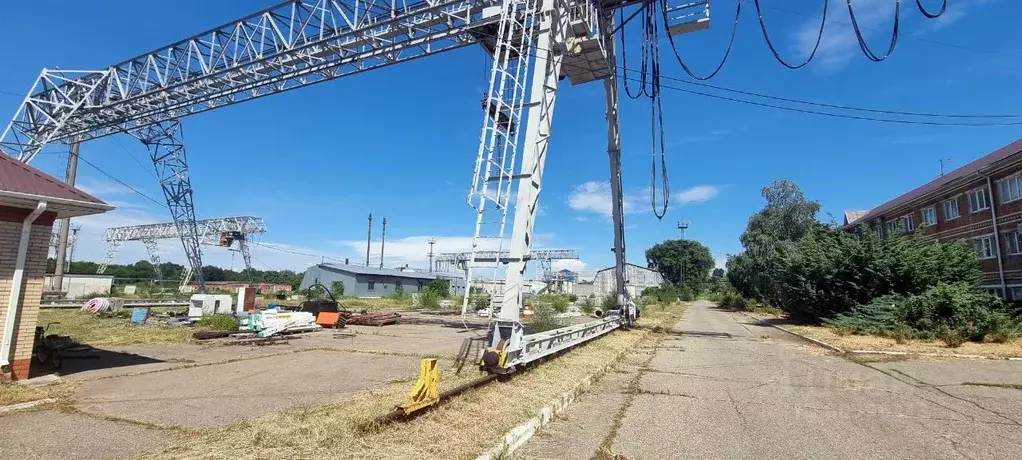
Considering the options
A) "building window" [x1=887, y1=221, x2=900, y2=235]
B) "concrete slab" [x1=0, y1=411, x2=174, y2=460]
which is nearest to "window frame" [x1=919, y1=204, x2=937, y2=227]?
"building window" [x1=887, y1=221, x2=900, y2=235]

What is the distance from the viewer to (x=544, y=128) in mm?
10547

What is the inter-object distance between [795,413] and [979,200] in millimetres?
27053

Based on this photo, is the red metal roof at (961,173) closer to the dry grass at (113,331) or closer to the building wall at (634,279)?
the dry grass at (113,331)

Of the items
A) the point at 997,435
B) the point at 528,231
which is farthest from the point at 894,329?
the point at 528,231

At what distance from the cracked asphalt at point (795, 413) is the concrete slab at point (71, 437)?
12.4ft

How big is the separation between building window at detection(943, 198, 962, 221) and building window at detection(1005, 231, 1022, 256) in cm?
408

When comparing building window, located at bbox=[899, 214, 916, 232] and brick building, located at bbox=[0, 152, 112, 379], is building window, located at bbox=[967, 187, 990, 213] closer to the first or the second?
building window, located at bbox=[899, 214, 916, 232]

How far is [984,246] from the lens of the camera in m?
25.3

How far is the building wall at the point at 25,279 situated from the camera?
779 cm

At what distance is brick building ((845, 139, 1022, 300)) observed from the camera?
22.9 meters

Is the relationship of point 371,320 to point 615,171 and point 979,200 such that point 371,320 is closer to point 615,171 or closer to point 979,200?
point 615,171

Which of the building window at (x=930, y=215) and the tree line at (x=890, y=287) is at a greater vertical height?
the building window at (x=930, y=215)

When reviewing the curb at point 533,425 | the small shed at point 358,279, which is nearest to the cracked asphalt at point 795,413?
the curb at point 533,425

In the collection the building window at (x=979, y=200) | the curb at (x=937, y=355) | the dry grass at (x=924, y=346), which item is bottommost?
the curb at (x=937, y=355)
